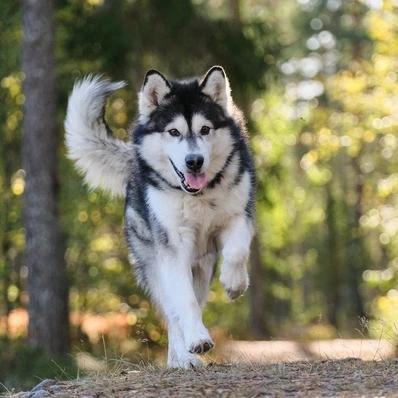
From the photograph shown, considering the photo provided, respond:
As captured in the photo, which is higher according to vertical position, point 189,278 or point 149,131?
point 149,131

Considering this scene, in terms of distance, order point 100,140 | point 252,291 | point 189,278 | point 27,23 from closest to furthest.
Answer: point 189,278 < point 100,140 < point 27,23 < point 252,291

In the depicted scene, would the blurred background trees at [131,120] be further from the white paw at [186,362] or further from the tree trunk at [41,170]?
the white paw at [186,362]

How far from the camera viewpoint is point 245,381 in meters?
5.55

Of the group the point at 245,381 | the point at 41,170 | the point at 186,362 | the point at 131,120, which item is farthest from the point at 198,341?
the point at 131,120

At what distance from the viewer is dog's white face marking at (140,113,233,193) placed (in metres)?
6.42

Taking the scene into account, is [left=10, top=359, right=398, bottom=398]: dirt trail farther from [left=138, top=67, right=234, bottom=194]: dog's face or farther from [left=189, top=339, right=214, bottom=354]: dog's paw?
[left=138, top=67, right=234, bottom=194]: dog's face

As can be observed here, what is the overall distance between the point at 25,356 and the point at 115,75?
6.43 metres

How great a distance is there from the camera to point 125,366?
A: 24.2 ft

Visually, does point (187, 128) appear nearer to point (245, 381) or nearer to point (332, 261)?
point (245, 381)

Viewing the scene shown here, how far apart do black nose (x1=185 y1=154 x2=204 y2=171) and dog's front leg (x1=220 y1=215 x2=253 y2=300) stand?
537 mm

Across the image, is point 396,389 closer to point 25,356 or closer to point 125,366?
point 125,366

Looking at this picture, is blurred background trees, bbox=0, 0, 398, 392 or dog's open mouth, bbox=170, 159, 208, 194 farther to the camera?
blurred background trees, bbox=0, 0, 398, 392

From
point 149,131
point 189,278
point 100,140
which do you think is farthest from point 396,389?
point 100,140

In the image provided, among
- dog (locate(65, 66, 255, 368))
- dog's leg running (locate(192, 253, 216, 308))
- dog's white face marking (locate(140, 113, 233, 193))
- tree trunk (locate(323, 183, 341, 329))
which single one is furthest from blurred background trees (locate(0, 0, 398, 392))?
tree trunk (locate(323, 183, 341, 329))
